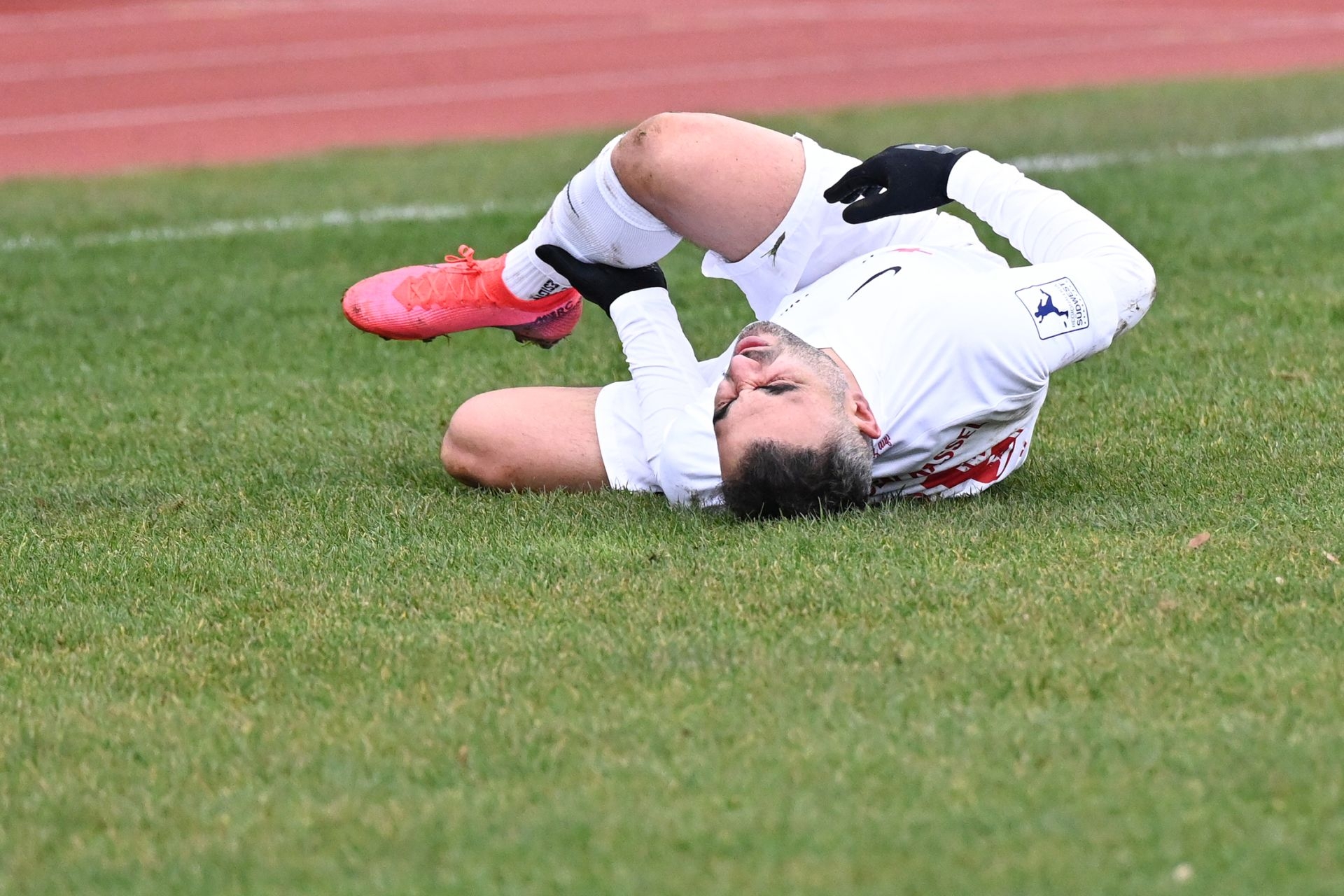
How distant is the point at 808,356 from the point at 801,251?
54 cm

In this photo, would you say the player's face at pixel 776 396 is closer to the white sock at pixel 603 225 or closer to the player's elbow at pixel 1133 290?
the white sock at pixel 603 225

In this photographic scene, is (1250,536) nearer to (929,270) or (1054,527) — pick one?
(1054,527)

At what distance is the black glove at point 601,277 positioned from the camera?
4465 mm

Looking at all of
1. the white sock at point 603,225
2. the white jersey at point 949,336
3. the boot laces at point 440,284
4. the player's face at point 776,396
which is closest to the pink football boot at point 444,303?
the boot laces at point 440,284

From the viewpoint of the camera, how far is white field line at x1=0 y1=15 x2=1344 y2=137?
14.2m

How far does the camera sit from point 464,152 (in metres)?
11.1

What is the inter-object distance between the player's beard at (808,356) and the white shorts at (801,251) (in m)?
0.41

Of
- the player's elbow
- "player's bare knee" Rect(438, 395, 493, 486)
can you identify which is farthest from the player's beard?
"player's bare knee" Rect(438, 395, 493, 486)

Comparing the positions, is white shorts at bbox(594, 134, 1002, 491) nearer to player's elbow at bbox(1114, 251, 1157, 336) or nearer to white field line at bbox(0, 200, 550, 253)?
player's elbow at bbox(1114, 251, 1157, 336)

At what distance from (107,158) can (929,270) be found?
32.0ft

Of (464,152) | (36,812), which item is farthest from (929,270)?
(464,152)

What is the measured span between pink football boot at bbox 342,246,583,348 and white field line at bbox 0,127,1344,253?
3.70 m

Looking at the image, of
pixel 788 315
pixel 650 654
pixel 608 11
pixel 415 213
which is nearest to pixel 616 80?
pixel 608 11

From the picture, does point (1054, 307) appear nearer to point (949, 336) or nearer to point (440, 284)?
point (949, 336)
